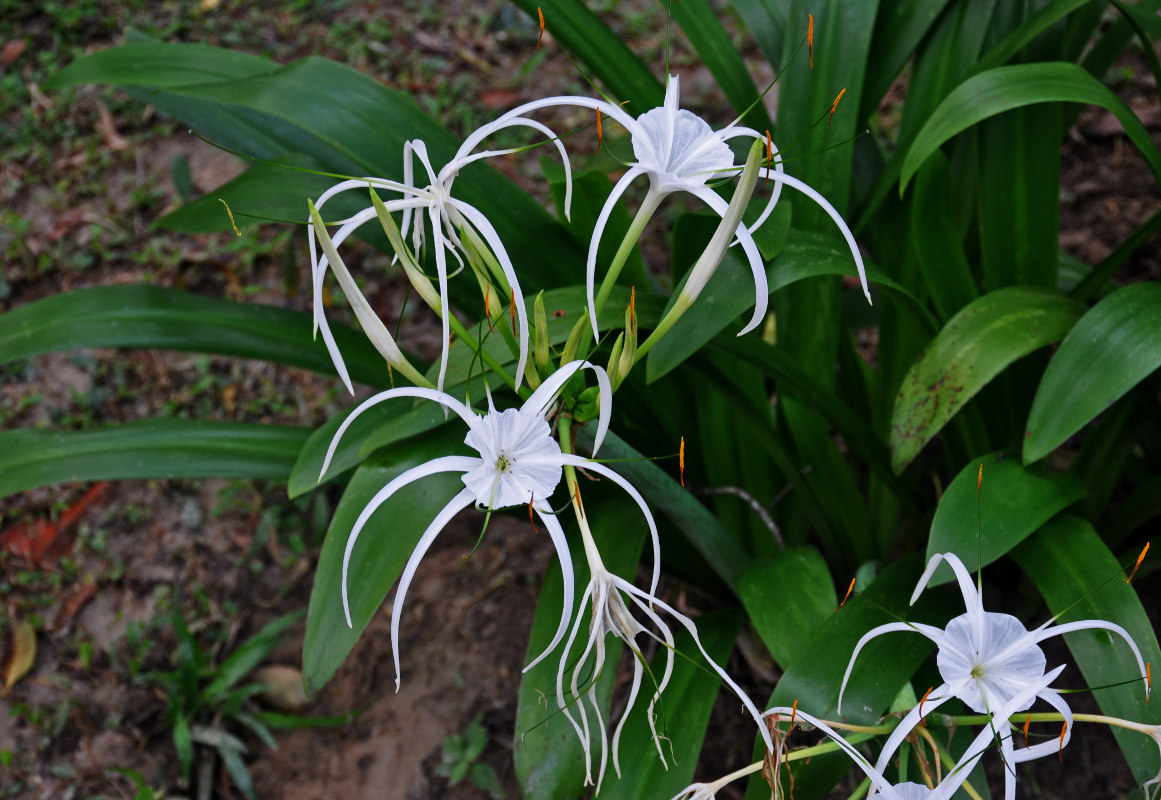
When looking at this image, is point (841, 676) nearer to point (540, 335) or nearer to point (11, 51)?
point (540, 335)

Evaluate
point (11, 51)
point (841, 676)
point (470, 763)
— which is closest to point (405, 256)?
point (841, 676)

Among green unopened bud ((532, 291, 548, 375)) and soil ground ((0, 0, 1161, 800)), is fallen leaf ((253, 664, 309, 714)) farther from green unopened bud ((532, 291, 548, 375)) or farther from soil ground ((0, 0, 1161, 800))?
green unopened bud ((532, 291, 548, 375))

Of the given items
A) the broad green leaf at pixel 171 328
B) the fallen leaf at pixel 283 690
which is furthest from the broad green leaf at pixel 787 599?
the fallen leaf at pixel 283 690

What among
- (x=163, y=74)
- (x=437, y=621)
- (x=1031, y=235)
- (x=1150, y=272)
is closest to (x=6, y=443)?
(x=163, y=74)

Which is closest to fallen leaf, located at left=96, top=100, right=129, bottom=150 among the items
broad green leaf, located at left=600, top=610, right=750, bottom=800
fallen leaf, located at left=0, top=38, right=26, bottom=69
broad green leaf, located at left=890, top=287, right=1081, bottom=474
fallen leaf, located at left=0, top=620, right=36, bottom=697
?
fallen leaf, located at left=0, top=38, right=26, bottom=69

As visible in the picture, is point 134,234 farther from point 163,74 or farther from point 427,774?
point 427,774
